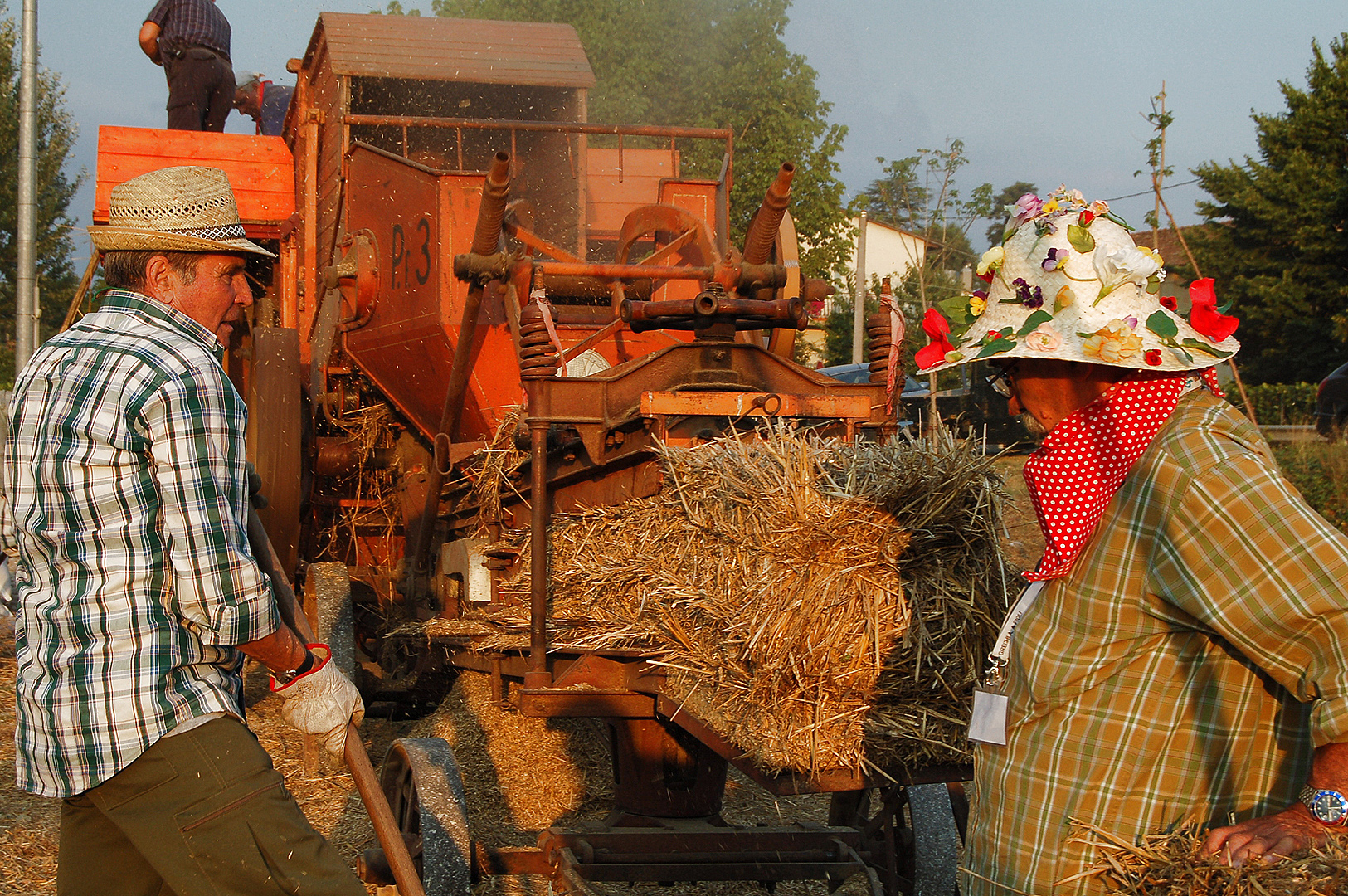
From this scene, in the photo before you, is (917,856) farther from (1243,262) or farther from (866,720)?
(1243,262)

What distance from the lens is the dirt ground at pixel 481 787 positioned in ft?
15.5

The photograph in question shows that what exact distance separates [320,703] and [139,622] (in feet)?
1.71

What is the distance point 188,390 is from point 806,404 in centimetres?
213

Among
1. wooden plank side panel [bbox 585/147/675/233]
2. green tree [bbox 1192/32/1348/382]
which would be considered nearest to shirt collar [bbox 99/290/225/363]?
wooden plank side panel [bbox 585/147/675/233]

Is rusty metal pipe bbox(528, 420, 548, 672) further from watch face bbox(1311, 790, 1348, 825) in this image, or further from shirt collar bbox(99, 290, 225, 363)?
watch face bbox(1311, 790, 1348, 825)

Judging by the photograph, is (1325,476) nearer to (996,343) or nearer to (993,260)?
(993,260)

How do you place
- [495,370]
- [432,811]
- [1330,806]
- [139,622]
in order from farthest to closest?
[495,370], [432,811], [139,622], [1330,806]

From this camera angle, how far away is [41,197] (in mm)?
25031

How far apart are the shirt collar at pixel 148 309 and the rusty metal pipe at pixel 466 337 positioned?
6.52 ft

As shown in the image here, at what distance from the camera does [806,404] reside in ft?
12.8

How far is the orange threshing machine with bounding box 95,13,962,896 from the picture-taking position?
→ 12.6 ft

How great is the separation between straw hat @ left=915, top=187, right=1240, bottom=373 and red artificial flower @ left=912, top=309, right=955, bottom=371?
0.08 feet

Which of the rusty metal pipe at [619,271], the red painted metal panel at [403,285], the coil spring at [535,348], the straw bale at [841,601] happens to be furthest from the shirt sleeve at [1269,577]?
the red painted metal panel at [403,285]

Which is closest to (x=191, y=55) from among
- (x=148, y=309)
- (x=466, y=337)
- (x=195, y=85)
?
(x=195, y=85)
